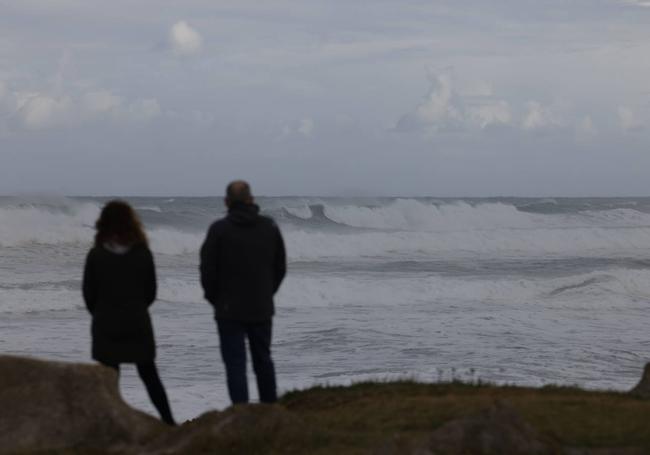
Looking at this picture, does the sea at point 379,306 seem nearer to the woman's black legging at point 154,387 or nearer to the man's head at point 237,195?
the woman's black legging at point 154,387

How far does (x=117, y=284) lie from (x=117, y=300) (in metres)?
0.11

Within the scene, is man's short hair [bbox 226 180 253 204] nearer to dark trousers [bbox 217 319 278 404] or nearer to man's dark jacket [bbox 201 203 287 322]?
man's dark jacket [bbox 201 203 287 322]

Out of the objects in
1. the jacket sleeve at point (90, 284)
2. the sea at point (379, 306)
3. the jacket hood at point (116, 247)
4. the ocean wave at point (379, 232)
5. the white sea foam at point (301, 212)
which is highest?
the jacket hood at point (116, 247)

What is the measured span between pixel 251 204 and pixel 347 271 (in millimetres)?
27764

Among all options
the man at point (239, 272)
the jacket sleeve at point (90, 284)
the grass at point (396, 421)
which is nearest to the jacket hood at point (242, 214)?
the man at point (239, 272)

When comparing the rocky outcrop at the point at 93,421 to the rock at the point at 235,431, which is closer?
the rock at the point at 235,431

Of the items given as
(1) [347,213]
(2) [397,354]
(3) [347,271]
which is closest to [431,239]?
(1) [347,213]

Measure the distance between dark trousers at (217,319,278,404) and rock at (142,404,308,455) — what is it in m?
1.02

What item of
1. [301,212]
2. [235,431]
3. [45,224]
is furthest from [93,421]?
[301,212]

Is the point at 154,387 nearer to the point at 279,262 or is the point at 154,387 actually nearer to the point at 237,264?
the point at 237,264

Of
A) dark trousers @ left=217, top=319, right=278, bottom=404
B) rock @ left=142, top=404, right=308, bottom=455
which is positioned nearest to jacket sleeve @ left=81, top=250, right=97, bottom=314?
dark trousers @ left=217, top=319, right=278, bottom=404

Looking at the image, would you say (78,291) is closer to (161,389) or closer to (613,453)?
(161,389)

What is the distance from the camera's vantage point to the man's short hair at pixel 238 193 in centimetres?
858

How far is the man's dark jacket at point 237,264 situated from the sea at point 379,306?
3.51 meters
